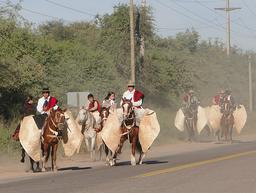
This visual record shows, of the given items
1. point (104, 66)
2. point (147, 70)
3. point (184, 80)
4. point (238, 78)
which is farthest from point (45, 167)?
point (238, 78)

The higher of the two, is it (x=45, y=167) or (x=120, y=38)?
(x=120, y=38)

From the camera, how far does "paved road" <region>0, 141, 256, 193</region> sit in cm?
1493

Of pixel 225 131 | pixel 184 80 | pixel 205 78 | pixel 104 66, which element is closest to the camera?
pixel 225 131

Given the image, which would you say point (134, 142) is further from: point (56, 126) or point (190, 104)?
point (190, 104)

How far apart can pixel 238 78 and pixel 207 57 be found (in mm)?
4185

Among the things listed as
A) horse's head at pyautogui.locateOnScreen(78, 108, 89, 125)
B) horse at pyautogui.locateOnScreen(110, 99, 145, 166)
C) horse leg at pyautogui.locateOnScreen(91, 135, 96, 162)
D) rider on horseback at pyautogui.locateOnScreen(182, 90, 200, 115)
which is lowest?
horse leg at pyautogui.locateOnScreen(91, 135, 96, 162)

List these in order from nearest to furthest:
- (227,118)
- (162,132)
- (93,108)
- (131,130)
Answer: (131,130) → (93,108) → (227,118) → (162,132)

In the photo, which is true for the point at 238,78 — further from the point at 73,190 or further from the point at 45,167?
the point at 73,190

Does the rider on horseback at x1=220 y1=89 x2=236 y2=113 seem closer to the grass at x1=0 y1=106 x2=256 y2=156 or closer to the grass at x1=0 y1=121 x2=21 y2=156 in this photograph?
the grass at x1=0 y1=106 x2=256 y2=156

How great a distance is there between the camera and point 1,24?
33.1 m

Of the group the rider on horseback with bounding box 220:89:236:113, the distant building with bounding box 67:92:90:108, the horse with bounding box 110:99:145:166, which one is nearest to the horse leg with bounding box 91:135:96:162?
the horse with bounding box 110:99:145:166

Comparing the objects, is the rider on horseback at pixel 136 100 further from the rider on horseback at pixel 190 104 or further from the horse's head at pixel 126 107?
the rider on horseback at pixel 190 104

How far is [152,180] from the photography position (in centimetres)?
1680

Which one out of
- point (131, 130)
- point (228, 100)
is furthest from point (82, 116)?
point (228, 100)
